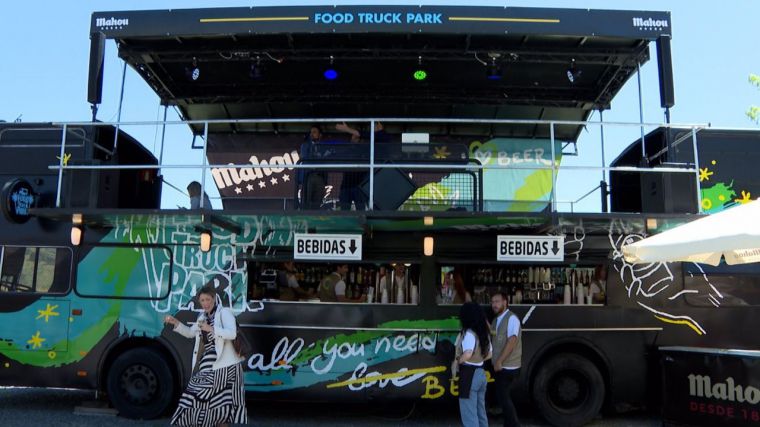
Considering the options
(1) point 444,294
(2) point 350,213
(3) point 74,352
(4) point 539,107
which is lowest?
(3) point 74,352

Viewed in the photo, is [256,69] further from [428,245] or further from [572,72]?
[572,72]

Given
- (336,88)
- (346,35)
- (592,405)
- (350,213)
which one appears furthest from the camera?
(336,88)

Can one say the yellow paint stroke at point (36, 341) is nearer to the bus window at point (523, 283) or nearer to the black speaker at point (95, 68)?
the black speaker at point (95, 68)

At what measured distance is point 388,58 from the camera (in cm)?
959

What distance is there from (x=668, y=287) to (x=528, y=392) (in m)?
2.38

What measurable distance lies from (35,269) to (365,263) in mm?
4595

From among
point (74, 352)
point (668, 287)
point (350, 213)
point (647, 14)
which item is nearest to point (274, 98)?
point (350, 213)

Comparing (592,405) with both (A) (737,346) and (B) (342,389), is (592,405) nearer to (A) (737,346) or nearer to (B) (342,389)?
(A) (737,346)

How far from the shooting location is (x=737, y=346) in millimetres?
8367

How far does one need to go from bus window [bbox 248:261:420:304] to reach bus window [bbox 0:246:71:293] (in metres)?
2.60

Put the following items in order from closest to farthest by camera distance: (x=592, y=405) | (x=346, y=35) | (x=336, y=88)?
(x=592, y=405) → (x=346, y=35) → (x=336, y=88)

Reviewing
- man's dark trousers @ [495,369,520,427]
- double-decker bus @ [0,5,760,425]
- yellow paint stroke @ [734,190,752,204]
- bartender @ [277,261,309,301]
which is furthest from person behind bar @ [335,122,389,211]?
yellow paint stroke @ [734,190,752,204]

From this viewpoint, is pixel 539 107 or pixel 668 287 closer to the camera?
pixel 668 287

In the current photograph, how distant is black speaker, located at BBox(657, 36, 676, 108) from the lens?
8.40 meters
